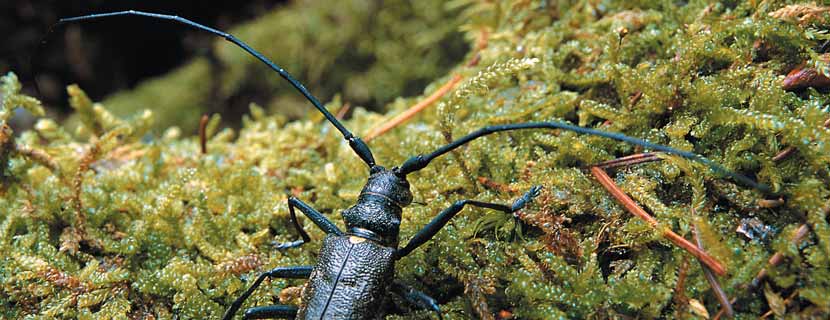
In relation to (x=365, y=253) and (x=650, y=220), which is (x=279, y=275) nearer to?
(x=365, y=253)

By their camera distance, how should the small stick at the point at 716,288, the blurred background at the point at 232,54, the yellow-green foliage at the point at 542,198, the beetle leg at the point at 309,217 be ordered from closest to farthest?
1. the small stick at the point at 716,288
2. the yellow-green foliage at the point at 542,198
3. the beetle leg at the point at 309,217
4. the blurred background at the point at 232,54

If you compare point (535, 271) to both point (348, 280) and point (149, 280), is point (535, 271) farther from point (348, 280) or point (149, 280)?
point (149, 280)

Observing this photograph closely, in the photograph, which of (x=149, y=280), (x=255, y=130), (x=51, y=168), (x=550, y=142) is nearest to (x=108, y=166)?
(x=51, y=168)

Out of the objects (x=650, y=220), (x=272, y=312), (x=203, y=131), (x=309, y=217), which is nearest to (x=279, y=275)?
(x=272, y=312)

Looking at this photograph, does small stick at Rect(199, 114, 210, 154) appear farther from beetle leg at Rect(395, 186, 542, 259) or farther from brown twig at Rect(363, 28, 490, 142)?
beetle leg at Rect(395, 186, 542, 259)

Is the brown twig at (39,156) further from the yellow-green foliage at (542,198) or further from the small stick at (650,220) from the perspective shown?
the small stick at (650,220)

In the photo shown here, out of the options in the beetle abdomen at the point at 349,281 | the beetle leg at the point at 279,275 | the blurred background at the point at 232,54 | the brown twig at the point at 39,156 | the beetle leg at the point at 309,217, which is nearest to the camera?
the beetle abdomen at the point at 349,281

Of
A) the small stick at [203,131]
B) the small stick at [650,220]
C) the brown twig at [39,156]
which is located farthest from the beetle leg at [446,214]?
the brown twig at [39,156]

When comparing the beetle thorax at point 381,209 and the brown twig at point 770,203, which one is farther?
the beetle thorax at point 381,209
